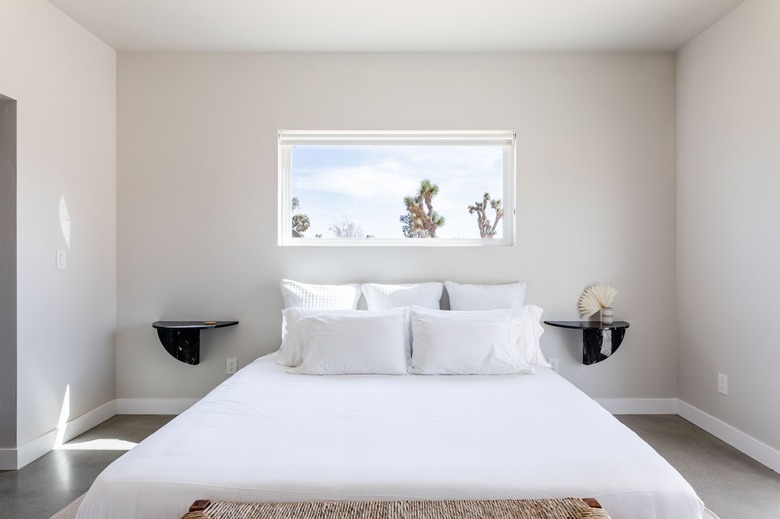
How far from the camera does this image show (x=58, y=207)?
3.05 meters

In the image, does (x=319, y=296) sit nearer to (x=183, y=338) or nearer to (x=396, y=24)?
(x=183, y=338)

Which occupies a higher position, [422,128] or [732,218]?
[422,128]

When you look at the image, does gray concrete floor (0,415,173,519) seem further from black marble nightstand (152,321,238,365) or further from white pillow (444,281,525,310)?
white pillow (444,281,525,310)

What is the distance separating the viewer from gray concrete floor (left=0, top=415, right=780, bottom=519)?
2.29 metres

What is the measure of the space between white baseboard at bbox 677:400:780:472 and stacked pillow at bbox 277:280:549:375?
1.25 m

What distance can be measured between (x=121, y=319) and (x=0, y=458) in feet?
3.80

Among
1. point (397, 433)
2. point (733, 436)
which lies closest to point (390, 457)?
point (397, 433)

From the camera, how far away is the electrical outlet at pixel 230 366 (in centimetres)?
363

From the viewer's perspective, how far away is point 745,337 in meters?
2.94

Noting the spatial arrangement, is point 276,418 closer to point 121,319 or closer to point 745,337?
point 121,319

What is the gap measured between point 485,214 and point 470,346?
50.9 inches

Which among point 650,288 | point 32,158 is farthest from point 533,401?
point 32,158

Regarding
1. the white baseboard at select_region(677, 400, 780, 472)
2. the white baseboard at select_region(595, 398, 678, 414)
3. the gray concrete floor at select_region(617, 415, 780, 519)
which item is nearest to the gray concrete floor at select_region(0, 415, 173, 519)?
the gray concrete floor at select_region(617, 415, 780, 519)

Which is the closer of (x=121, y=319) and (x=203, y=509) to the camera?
(x=203, y=509)
